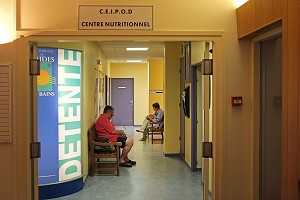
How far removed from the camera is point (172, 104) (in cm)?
844

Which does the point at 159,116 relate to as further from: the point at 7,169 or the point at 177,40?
the point at 7,169

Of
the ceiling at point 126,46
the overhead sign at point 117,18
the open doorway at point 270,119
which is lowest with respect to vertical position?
the open doorway at point 270,119

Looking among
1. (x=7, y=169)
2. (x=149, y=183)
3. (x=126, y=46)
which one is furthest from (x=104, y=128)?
(x=7, y=169)

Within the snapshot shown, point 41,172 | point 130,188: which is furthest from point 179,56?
point 41,172

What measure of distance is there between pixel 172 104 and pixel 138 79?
7.58 meters

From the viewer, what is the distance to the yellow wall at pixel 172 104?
8.38 metres

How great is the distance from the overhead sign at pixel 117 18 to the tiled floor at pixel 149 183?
320 centimetres

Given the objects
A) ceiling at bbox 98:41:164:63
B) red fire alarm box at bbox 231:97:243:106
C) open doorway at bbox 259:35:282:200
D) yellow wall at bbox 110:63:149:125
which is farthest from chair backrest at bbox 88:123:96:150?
yellow wall at bbox 110:63:149:125

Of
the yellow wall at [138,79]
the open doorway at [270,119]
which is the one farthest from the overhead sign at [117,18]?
the yellow wall at [138,79]

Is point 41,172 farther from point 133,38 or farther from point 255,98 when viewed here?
point 255,98

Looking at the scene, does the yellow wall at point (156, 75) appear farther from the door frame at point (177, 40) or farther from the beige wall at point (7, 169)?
the beige wall at point (7, 169)

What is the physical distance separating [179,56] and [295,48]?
6.44 m

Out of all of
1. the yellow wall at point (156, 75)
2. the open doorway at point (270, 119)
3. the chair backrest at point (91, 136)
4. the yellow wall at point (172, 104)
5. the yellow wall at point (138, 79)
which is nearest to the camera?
the open doorway at point (270, 119)

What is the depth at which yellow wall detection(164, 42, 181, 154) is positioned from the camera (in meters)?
8.38
